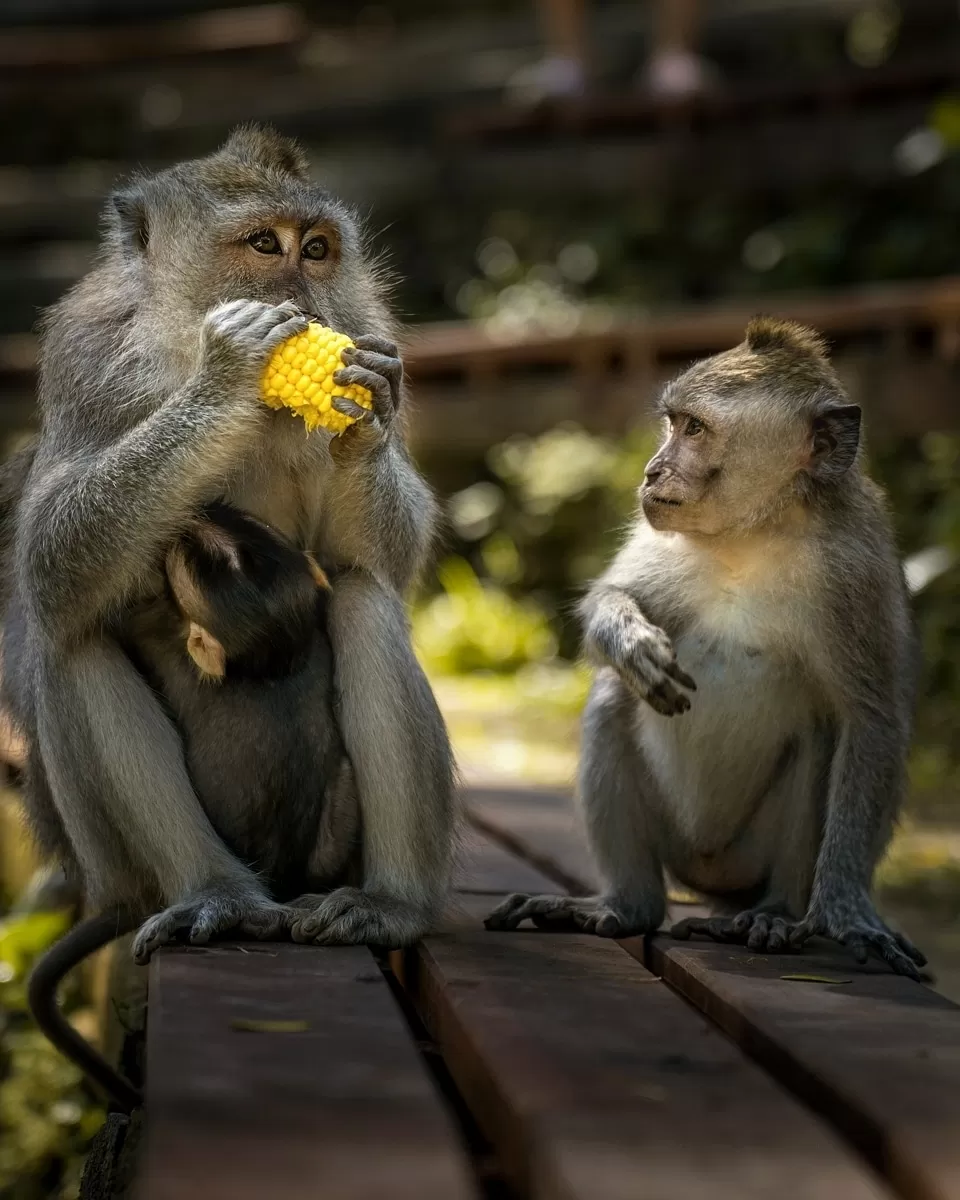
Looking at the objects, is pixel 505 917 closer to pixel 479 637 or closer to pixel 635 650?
pixel 635 650

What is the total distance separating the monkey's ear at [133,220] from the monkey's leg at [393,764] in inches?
40.6

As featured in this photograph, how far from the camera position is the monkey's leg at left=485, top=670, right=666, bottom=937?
3.97 meters

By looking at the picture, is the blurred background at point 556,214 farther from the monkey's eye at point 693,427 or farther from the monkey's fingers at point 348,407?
the monkey's fingers at point 348,407

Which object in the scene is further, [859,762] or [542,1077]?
[859,762]

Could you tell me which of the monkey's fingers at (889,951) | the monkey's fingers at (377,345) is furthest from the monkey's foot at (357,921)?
the monkey's fingers at (377,345)

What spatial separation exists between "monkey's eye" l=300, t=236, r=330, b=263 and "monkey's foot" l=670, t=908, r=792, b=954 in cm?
172

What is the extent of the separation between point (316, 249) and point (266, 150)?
11.5 inches

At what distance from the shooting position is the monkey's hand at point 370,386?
363cm

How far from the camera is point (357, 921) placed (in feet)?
11.5

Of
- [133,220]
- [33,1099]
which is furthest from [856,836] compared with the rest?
[33,1099]

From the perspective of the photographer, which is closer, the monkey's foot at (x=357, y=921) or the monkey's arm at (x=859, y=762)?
the monkey's foot at (x=357, y=921)

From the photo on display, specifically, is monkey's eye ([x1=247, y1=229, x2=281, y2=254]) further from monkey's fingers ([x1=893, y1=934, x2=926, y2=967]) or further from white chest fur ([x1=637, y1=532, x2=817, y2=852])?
monkey's fingers ([x1=893, y1=934, x2=926, y2=967])

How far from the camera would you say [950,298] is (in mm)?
7797

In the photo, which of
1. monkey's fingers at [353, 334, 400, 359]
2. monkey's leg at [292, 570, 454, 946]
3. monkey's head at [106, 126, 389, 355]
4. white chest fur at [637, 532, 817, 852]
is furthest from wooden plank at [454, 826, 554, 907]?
monkey's head at [106, 126, 389, 355]
